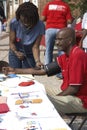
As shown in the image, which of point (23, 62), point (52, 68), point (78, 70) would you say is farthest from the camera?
point (23, 62)

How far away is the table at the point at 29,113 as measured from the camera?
11.0 feet

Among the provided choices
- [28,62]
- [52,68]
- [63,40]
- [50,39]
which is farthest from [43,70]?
[50,39]

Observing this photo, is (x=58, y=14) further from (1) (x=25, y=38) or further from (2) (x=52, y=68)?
(2) (x=52, y=68)

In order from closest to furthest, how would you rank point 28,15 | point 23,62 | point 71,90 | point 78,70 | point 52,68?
point 78,70 < point 71,90 < point 52,68 < point 28,15 < point 23,62

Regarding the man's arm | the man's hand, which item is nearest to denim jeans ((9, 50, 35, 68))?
the man's arm

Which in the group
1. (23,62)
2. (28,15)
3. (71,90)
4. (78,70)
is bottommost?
(23,62)

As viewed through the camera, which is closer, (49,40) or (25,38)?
(25,38)

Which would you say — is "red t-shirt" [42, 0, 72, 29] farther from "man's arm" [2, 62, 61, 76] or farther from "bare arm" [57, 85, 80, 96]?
"bare arm" [57, 85, 80, 96]

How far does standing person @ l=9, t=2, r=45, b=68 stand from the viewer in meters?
6.35

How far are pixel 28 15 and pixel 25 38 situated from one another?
1.61 ft

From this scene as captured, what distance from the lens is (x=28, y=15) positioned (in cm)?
618

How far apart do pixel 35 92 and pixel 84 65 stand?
2.16 feet

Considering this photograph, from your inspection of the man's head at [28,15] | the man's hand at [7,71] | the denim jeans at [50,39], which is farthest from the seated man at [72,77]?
the denim jeans at [50,39]

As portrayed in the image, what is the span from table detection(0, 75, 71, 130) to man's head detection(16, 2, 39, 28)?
1.61 meters
